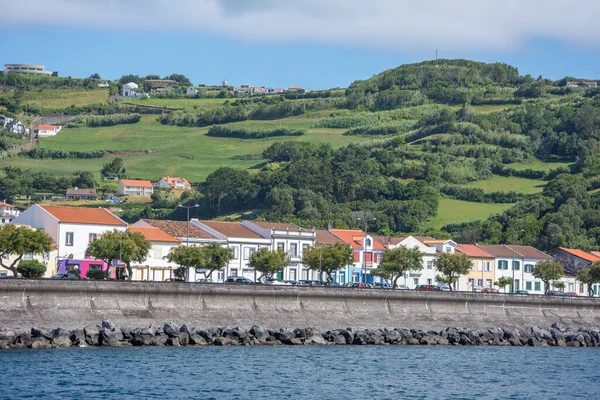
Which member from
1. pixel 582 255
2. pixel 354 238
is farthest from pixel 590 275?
pixel 354 238

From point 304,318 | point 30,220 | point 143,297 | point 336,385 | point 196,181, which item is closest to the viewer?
point 336,385

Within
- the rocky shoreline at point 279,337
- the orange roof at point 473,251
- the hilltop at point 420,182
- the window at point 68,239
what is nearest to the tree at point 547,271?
the orange roof at point 473,251

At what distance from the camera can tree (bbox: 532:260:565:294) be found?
105 metres

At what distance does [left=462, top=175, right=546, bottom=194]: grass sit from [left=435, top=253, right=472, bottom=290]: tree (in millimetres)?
63950

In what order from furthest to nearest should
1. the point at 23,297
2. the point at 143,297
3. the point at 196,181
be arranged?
1. the point at 196,181
2. the point at 143,297
3. the point at 23,297

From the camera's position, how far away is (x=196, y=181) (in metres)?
184

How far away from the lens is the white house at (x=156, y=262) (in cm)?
8675

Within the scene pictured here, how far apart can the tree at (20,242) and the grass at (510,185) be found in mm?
98971

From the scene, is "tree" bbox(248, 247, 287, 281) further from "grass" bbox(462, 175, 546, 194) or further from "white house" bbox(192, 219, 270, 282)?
"grass" bbox(462, 175, 546, 194)

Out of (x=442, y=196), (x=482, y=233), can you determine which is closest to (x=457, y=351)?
(x=482, y=233)

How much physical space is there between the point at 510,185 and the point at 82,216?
3629 inches

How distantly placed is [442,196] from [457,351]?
9251 centimetres

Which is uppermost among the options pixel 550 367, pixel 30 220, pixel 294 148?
pixel 294 148

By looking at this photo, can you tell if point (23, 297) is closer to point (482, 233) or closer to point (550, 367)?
point (550, 367)
